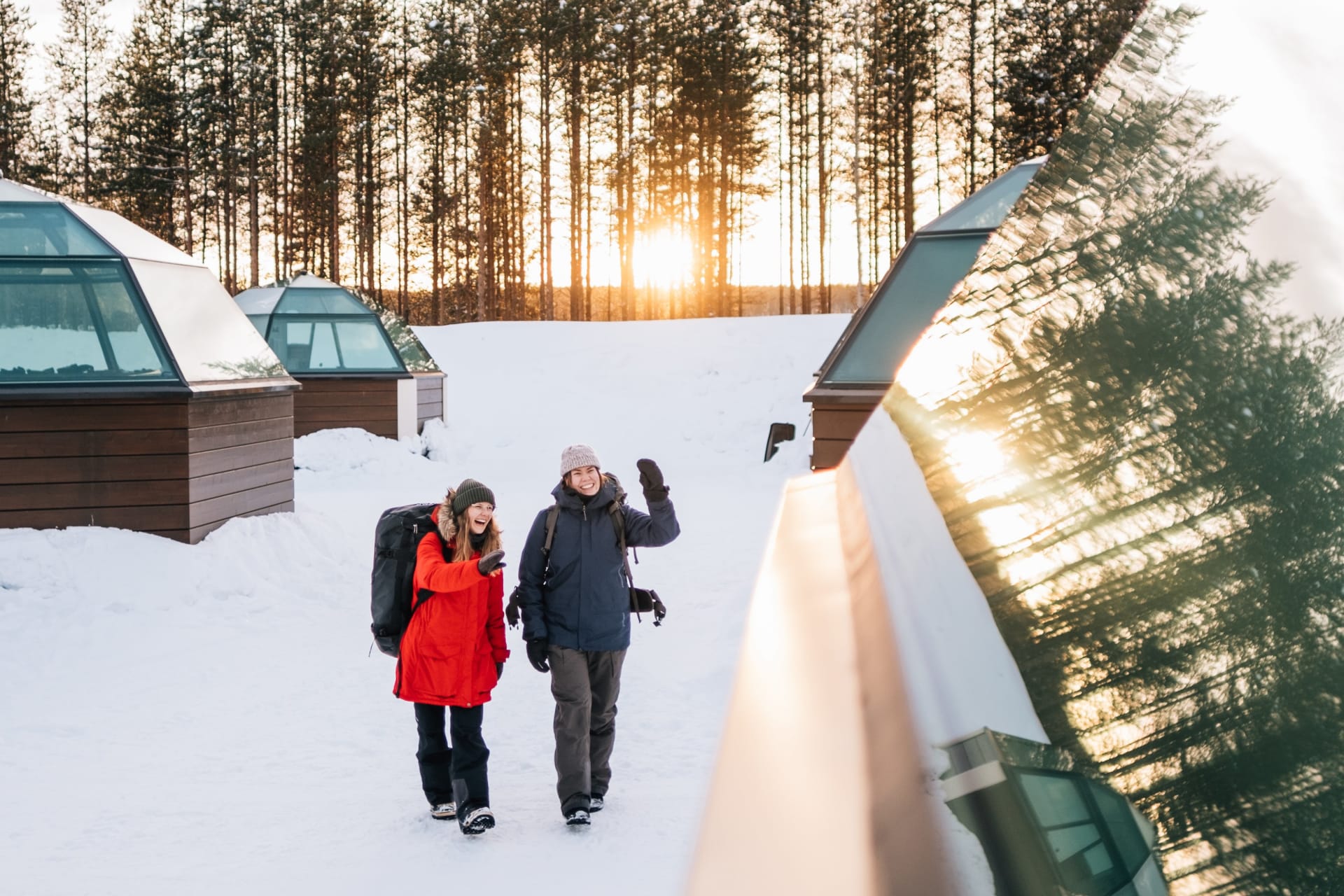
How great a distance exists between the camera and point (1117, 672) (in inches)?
22.7

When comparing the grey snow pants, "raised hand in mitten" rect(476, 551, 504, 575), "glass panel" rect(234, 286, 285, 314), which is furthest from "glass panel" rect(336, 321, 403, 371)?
"raised hand in mitten" rect(476, 551, 504, 575)

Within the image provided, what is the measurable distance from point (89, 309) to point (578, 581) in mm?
7037

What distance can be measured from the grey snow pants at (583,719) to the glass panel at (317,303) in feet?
55.6

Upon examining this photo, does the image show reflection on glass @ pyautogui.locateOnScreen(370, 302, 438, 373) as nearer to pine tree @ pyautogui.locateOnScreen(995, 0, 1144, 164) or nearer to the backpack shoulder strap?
the backpack shoulder strap

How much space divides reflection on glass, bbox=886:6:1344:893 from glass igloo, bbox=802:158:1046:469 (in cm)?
752

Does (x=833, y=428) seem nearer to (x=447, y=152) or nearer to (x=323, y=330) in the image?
(x=323, y=330)

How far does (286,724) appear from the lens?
675 centimetres

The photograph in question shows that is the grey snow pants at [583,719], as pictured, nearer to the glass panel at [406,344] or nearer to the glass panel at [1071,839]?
the glass panel at [1071,839]

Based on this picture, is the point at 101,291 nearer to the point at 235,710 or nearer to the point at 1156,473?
the point at 235,710

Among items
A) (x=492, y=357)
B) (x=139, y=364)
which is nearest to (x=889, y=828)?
(x=139, y=364)

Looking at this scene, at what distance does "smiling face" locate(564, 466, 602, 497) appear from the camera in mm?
5352

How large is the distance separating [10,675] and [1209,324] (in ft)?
27.3

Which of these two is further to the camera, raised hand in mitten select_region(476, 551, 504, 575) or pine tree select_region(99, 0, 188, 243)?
pine tree select_region(99, 0, 188, 243)

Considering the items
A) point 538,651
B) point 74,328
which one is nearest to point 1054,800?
point 538,651
